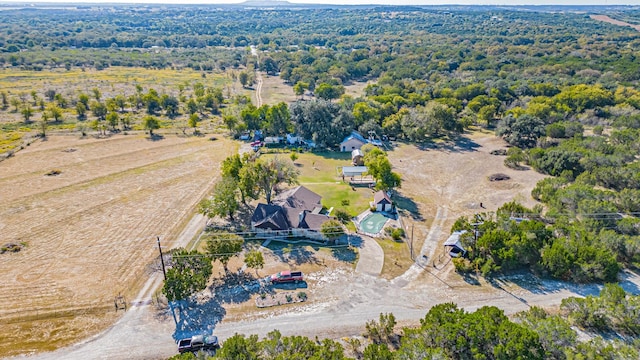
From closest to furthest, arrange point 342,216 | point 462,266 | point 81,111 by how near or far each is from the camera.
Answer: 1. point 462,266
2. point 342,216
3. point 81,111

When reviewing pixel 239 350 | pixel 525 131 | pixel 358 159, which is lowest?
pixel 358 159

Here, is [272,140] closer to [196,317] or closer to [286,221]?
[286,221]

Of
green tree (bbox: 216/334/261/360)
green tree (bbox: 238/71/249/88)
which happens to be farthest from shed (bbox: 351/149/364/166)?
green tree (bbox: 238/71/249/88)

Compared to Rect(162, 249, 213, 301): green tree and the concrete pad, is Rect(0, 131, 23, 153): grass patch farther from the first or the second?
the concrete pad

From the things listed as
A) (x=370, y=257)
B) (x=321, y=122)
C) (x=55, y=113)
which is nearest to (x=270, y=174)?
(x=370, y=257)

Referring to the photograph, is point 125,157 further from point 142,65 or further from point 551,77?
point 551,77

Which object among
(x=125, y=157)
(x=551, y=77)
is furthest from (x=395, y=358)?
(x=551, y=77)

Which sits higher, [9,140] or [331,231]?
[9,140]
